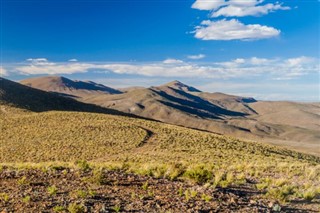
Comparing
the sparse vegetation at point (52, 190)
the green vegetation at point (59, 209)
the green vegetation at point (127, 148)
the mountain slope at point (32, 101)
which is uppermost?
the mountain slope at point (32, 101)

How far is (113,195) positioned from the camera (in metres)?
12.7

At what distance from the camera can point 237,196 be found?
13.9 meters

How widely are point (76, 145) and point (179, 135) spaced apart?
17.5 metres

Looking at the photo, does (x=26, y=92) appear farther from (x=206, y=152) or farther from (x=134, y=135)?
(x=206, y=152)

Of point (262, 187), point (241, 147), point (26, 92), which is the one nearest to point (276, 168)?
point (262, 187)

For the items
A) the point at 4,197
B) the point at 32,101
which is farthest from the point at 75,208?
the point at 32,101

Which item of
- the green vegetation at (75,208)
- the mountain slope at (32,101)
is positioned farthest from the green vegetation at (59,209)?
the mountain slope at (32,101)

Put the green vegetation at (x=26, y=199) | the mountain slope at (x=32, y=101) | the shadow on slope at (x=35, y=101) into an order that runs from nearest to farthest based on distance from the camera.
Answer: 1. the green vegetation at (x=26, y=199)
2. the mountain slope at (x=32, y=101)
3. the shadow on slope at (x=35, y=101)

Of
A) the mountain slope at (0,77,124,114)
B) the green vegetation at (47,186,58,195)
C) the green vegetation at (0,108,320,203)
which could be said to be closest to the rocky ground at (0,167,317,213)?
the green vegetation at (47,186,58,195)

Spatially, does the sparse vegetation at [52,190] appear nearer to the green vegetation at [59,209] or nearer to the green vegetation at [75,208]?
the green vegetation at [59,209]

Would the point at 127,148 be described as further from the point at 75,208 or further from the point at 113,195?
the point at 75,208

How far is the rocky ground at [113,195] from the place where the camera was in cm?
1134

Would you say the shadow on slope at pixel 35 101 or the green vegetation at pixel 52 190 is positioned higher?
the shadow on slope at pixel 35 101

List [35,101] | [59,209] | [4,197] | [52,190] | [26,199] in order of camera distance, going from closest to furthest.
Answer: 1. [59,209]
2. [26,199]
3. [4,197]
4. [52,190]
5. [35,101]
